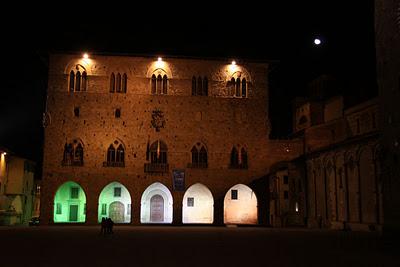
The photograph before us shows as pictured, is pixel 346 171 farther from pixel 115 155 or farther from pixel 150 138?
pixel 115 155

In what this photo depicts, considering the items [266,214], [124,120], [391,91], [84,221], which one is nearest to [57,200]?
[84,221]

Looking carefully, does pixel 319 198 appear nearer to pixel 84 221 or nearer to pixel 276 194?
pixel 276 194

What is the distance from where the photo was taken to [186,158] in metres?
43.2

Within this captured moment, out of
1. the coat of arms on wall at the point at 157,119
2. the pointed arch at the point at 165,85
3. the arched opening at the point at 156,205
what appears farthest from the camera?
the arched opening at the point at 156,205

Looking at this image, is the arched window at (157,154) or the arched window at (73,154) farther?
the arched window at (157,154)

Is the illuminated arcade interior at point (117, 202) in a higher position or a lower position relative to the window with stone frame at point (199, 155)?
lower

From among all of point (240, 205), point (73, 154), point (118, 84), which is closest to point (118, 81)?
point (118, 84)

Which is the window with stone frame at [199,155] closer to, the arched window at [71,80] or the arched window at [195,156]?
the arched window at [195,156]

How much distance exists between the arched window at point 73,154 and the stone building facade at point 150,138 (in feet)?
0.27

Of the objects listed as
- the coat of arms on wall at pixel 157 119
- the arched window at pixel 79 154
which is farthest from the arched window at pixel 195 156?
the arched window at pixel 79 154

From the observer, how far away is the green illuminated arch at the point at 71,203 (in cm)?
4372

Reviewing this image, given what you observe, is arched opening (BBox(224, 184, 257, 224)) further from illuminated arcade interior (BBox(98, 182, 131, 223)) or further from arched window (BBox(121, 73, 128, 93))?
arched window (BBox(121, 73, 128, 93))

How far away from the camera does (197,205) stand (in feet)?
148

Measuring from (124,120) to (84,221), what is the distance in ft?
29.9
